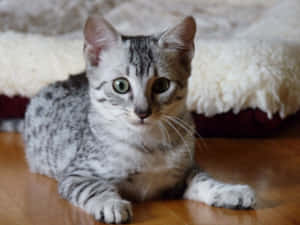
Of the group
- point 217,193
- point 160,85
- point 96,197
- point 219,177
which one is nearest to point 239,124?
point 219,177

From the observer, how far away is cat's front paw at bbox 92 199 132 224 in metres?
1.36

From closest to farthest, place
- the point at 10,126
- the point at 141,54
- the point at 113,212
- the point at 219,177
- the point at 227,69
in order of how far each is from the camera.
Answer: the point at 113,212, the point at 141,54, the point at 219,177, the point at 227,69, the point at 10,126

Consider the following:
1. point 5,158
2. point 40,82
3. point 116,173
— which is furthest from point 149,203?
point 40,82

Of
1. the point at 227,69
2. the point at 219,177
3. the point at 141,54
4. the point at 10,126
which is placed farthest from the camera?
the point at 10,126

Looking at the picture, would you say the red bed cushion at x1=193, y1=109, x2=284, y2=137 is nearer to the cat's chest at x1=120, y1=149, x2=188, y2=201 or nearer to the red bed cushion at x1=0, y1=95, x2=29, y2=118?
the cat's chest at x1=120, y1=149, x2=188, y2=201

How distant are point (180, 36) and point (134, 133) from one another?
0.34 metres

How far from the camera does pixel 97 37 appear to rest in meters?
1.51

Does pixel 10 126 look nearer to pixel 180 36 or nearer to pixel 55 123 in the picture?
pixel 55 123

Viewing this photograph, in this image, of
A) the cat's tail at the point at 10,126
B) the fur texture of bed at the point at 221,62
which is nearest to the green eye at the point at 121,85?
the fur texture of bed at the point at 221,62

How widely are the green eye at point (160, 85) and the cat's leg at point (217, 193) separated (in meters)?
0.34

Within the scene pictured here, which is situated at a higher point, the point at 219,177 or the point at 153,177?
the point at 153,177

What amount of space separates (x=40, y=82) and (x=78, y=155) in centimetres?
87

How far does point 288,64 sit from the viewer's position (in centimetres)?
226

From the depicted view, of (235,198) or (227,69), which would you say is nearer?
(235,198)
